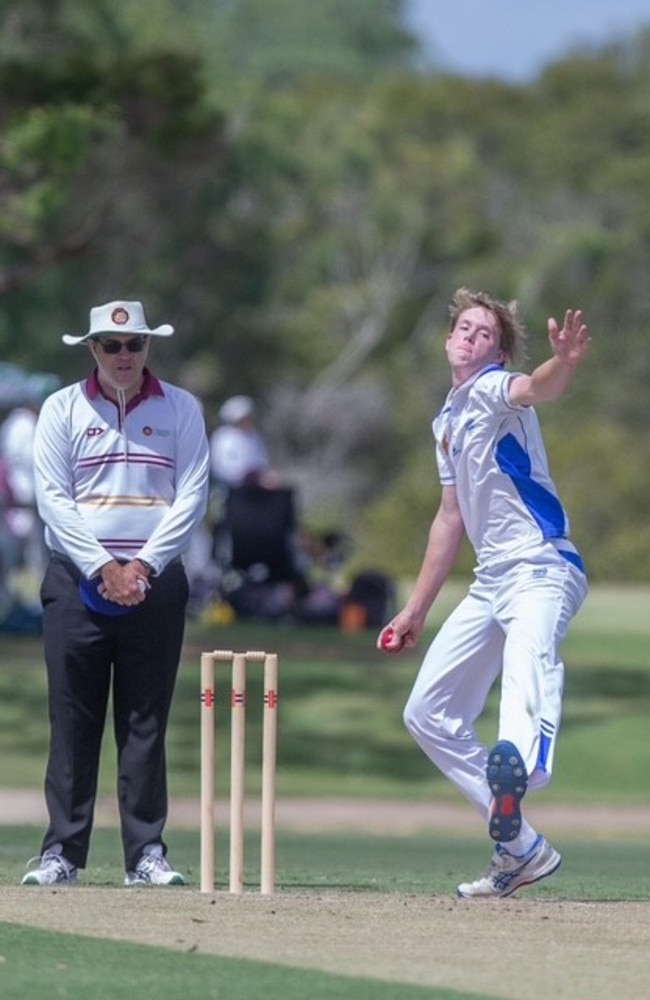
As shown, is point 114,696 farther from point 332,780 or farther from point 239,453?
point 239,453

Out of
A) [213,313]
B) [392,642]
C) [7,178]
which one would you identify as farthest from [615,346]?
[392,642]

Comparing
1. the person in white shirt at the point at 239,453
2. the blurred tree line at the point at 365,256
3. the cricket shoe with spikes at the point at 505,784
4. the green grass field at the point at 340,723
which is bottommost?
the green grass field at the point at 340,723

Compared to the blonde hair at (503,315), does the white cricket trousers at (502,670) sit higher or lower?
lower

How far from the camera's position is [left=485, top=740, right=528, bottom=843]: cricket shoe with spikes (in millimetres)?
8070

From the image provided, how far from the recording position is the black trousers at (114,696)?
884cm

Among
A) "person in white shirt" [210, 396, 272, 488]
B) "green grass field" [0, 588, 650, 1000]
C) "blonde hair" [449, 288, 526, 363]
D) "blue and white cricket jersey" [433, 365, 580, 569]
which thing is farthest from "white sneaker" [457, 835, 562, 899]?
"person in white shirt" [210, 396, 272, 488]

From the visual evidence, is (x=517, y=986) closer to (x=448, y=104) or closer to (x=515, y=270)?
(x=515, y=270)

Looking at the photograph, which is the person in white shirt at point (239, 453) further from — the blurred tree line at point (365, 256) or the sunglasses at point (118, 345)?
the sunglasses at point (118, 345)

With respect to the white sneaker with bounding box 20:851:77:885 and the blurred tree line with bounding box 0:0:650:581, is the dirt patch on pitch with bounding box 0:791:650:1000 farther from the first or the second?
the blurred tree line with bounding box 0:0:650:581

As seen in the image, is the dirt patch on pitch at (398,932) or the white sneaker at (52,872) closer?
the dirt patch on pitch at (398,932)

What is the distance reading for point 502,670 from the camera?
8.58 metres

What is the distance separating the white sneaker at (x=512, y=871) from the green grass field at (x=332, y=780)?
0.27 metres

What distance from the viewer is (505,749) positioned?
8094 millimetres

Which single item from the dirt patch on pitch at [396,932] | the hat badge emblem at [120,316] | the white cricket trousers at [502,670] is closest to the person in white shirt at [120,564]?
the hat badge emblem at [120,316]
